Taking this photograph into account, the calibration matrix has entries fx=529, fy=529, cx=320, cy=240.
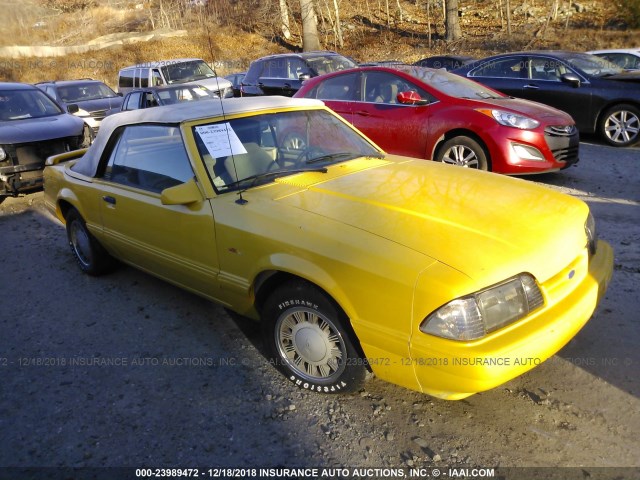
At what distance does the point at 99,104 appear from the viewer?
13508 millimetres

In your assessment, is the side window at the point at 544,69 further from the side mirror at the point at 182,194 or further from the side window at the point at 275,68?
the side mirror at the point at 182,194

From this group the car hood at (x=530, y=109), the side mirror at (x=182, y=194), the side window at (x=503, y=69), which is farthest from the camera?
the side window at (x=503, y=69)

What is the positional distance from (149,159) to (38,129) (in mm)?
5343

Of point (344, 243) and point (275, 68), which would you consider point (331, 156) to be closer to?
point (344, 243)

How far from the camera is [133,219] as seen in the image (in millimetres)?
3936

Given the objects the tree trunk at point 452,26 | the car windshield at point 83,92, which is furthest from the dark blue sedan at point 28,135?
→ the tree trunk at point 452,26

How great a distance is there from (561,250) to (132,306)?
321 cm

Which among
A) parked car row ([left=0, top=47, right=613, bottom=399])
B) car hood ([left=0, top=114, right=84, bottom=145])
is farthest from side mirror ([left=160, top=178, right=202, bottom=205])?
→ car hood ([left=0, top=114, right=84, bottom=145])

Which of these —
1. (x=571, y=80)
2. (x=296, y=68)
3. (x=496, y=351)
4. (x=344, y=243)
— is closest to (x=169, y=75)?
(x=296, y=68)

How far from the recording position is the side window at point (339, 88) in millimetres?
7469

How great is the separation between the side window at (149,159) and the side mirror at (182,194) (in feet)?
0.60

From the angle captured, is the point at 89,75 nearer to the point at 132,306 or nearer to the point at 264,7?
the point at 264,7

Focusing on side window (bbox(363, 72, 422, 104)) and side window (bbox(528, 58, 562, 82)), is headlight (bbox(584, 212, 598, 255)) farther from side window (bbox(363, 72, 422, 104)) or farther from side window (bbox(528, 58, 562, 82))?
side window (bbox(528, 58, 562, 82))

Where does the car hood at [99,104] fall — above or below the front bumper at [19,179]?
above
